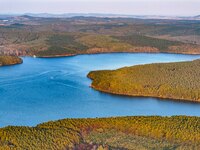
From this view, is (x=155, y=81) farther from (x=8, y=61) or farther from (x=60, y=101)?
(x=8, y=61)

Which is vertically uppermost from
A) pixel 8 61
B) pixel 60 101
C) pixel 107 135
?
pixel 107 135

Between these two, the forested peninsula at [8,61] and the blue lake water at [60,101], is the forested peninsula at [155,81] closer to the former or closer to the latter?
the blue lake water at [60,101]

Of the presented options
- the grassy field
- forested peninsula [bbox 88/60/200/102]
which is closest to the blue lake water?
forested peninsula [bbox 88/60/200/102]

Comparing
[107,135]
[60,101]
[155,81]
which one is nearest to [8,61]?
[60,101]

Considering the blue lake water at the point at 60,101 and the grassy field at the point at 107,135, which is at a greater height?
the grassy field at the point at 107,135

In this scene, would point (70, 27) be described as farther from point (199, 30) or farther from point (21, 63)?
point (21, 63)

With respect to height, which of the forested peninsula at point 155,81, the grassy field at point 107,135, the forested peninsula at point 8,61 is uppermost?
the grassy field at point 107,135

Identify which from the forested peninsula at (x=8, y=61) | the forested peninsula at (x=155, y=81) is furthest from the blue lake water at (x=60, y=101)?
the forested peninsula at (x=8, y=61)
